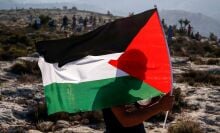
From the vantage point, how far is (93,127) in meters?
11.8

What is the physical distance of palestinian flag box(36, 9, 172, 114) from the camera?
6.46 meters

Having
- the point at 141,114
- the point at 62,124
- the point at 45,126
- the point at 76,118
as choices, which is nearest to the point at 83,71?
the point at 141,114

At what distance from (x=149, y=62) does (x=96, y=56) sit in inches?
33.9

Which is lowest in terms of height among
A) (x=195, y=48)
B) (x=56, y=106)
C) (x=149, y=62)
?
(x=195, y=48)

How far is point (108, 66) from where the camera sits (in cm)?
679

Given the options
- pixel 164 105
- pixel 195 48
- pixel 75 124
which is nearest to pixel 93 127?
pixel 75 124

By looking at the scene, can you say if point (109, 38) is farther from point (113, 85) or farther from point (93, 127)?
point (93, 127)

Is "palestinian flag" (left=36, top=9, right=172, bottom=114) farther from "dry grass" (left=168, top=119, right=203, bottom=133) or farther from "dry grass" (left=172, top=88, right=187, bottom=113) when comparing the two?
"dry grass" (left=172, top=88, right=187, bottom=113)

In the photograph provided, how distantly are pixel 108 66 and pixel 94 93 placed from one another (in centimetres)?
50

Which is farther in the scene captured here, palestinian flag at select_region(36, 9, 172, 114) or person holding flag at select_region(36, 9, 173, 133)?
palestinian flag at select_region(36, 9, 172, 114)

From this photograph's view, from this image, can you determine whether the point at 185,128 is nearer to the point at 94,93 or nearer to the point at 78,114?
the point at 78,114

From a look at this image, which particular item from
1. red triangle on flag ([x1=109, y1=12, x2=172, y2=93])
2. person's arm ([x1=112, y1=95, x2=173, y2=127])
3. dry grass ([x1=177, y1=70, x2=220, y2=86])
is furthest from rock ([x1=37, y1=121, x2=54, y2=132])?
dry grass ([x1=177, y1=70, x2=220, y2=86])

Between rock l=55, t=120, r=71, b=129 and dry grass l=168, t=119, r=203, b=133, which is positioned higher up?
dry grass l=168, t=119, r=203, b=133

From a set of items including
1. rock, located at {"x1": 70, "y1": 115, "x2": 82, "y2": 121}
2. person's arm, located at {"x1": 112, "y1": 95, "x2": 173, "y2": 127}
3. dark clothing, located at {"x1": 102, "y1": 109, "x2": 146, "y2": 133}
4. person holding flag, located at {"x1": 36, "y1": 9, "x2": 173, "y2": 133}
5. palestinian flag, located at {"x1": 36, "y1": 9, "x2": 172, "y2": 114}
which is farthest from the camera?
rock, located at {"x1": 70, "y1": 115, "x2": 82, "y2": 121}
